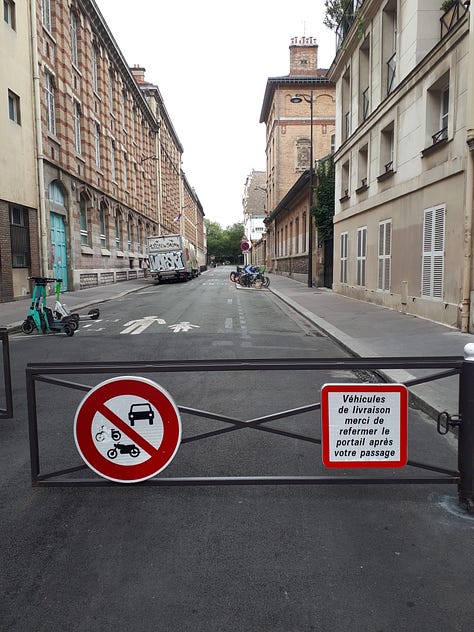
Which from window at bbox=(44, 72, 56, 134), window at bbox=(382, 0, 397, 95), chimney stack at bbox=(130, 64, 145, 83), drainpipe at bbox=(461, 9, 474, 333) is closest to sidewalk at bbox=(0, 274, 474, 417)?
drainpipe at bbox=(461, 9, 474, 333)

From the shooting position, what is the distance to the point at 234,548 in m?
2.81

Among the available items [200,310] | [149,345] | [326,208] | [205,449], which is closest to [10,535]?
[205,449]

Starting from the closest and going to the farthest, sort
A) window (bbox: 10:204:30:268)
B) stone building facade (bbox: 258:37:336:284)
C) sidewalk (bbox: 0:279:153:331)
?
sidewalk (bbox: 0:279:153:331) → window (bbox: 10:204:30:268) → stone building facade (bbox: 258:37:336:284)

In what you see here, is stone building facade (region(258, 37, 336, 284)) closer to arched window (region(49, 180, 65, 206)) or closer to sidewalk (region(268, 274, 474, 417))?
arched window (region(49, 180, 65, 206))

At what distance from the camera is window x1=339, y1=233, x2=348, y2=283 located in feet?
67.7

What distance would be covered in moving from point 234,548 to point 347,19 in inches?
811

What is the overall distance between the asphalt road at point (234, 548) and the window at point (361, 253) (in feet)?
44.0

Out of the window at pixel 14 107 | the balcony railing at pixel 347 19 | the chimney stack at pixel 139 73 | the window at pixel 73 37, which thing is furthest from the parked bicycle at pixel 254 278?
the chimney stack at pixel 139 73

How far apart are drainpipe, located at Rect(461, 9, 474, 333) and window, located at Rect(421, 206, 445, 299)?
1.26 m

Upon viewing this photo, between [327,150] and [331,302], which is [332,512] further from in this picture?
[327,150]

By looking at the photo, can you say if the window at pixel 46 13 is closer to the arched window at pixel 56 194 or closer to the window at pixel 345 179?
the arched window at pixel 56 194

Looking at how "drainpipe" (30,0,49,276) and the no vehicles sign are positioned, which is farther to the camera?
"drainpipe" (30,0,49,276)

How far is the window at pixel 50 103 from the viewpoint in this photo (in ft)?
73.9

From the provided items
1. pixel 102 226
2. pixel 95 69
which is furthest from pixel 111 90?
pixel 102 226
